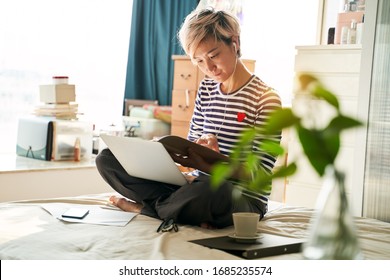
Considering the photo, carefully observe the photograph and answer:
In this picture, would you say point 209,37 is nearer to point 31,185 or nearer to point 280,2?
point 31,185

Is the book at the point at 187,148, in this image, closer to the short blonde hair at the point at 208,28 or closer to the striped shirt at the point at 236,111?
the striped shirt at the point at 236,111

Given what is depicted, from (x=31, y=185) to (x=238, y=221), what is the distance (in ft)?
Answer: 5.72

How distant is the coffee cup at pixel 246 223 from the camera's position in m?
1.68

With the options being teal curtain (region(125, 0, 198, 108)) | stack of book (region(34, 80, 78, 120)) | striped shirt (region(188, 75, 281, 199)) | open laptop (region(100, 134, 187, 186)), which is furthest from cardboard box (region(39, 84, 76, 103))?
open laptop (region(100, 134, 187, 186))

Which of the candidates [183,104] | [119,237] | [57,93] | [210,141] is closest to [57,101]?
[57,93]

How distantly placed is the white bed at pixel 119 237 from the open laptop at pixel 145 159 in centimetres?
15

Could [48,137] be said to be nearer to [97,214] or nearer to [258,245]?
[97,214]

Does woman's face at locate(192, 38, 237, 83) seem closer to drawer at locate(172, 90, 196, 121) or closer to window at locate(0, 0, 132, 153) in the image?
drawer at locate(172, 90, 196, 121)

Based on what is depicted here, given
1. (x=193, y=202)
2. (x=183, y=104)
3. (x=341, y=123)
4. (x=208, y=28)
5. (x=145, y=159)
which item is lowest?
(x=193, y=202)

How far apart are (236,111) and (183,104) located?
170 cm

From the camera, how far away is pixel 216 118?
231 cm

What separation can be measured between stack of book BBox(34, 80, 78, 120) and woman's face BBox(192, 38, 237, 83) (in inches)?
58.2

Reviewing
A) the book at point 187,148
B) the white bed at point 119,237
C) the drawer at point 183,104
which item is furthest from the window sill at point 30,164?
the book at point 187,148

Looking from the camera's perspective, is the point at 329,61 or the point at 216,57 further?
the point at 329,61
